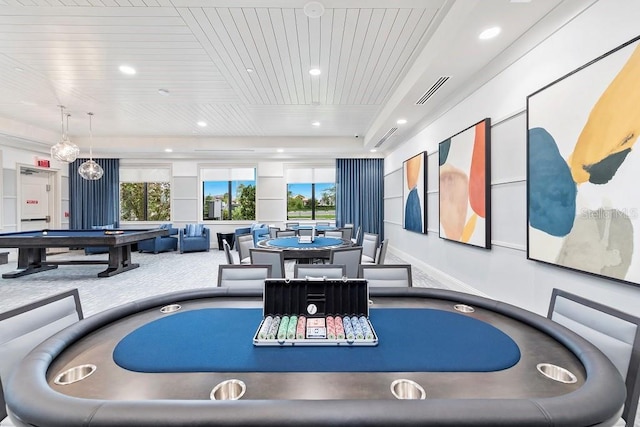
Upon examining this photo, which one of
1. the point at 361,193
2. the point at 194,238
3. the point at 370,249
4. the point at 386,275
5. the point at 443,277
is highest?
the point at 361,193

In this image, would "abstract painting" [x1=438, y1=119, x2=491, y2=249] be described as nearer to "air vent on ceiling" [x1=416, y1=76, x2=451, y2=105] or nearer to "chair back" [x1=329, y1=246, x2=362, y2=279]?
"air vent on ceiling" [x1=416, y1=76, x2=451, y2=105]

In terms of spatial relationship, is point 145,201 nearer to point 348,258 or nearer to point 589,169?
point 348,258

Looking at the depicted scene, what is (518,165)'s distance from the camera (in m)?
3.04

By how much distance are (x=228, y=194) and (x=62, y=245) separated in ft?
16.6

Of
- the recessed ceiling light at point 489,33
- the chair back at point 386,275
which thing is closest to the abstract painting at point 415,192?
the recessed ceiling light at point 489,33

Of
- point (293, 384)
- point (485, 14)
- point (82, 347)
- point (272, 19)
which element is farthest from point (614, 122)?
point (82, 347)

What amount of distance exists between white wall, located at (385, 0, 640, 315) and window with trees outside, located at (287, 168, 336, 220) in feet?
17.2

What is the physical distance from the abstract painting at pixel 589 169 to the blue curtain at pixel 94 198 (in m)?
10.5

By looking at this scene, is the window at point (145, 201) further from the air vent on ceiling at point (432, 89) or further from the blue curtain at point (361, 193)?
the air vent on ceiling at point (432, 89)

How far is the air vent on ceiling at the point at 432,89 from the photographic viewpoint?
12.6 ft

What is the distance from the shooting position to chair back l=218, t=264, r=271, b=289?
2.27 m

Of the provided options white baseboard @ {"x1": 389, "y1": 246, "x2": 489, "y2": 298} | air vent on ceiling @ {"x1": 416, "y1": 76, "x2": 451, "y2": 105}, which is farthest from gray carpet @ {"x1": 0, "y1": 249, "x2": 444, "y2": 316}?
air vent on ceiling @ {"x1": 416, "y1": 76, "x2": 451, "y2": 105}

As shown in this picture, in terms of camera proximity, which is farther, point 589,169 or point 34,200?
point 34,200

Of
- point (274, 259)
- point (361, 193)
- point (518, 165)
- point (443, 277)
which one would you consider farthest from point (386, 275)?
point (361, 193)
